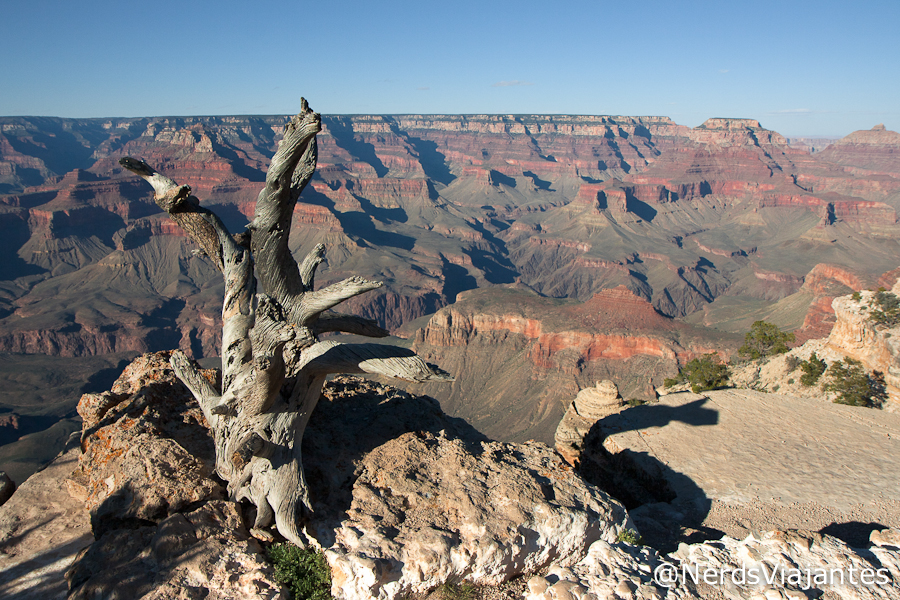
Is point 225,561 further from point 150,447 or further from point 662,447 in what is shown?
point 662,447

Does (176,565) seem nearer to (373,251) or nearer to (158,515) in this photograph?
(158,515)

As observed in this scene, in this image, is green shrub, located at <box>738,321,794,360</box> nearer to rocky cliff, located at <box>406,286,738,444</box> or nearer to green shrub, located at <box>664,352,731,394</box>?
green shrub, located at <box>664,352,731,394</box>

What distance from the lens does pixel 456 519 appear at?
7.55 m

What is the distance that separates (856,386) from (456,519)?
27.2 meters

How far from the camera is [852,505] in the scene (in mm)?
14453

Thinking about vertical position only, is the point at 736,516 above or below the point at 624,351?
above

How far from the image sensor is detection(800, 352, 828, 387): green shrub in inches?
1083

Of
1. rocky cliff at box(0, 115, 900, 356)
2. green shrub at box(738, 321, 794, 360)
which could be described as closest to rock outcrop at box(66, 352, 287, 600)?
green shrub at box(738, 321, 794, 360)

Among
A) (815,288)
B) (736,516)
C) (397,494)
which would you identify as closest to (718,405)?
(736,516)

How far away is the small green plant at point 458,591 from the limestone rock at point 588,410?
1942 cm

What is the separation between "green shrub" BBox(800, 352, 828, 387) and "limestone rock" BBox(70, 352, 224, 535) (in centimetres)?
3104

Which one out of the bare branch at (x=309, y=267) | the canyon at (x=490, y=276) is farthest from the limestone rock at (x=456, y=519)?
the canyon at (x=490, y=276)

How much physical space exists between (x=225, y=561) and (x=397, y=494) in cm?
264

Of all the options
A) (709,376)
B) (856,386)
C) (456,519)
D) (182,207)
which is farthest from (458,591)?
(709,376)
